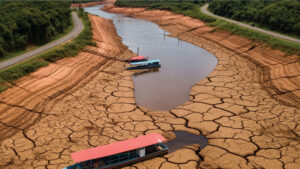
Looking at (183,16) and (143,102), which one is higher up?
(183,16)

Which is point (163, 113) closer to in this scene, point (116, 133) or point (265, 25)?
point (116, 133)

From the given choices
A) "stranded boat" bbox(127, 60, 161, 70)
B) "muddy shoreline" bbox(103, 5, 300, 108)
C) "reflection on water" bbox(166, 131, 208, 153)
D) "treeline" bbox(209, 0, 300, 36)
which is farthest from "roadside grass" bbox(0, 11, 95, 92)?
"treeline" bbox(209, 0, 300, 36)

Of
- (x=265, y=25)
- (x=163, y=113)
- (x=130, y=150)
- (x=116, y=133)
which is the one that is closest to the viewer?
(x=130, y=150)

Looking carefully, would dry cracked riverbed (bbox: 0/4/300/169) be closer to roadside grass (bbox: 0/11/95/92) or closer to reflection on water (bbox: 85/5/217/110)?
roadside grass (bbox: 0/11/95/92)

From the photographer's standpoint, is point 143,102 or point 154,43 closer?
point 143,102

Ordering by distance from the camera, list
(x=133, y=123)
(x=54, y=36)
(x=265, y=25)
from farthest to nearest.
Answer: (x=265, y=25) < (x=54, y=36) < (x=133, y=123)

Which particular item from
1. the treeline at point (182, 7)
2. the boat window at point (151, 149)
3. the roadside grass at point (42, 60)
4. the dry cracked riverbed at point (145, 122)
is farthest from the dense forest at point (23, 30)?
the treeline at point (182, 7)

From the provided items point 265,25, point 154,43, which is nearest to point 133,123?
point 154,43
